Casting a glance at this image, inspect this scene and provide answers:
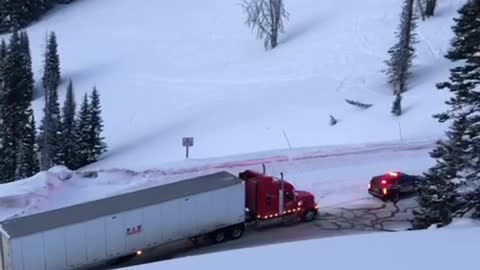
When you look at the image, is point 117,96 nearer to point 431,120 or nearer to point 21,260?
point 431,120

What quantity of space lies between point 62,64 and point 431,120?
5130cm

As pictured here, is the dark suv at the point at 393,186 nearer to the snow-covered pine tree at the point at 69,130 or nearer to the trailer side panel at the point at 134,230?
the trailer side panel at the point at 134,230

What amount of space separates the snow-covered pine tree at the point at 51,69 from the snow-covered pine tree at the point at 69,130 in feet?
13.4

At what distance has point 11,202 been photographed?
28.3 metres

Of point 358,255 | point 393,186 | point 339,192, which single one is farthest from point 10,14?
point 358,255

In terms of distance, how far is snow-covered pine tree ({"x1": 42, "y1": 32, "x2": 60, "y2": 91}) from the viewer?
73.8m

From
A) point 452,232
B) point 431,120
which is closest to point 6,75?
point 431,120

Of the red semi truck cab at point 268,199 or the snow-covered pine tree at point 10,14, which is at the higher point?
the snow-covered pine tree at point 10,14

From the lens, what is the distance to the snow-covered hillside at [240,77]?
162ft

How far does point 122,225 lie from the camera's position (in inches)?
869

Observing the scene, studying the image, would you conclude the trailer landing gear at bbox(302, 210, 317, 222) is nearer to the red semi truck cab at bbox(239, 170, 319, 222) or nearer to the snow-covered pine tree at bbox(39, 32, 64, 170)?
the red semi truck cab at bbox(239, 170, 319, 222)

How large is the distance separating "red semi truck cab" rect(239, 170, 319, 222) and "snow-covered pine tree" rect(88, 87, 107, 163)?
3415 cm

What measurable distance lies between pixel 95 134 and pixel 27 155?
20.2 feet

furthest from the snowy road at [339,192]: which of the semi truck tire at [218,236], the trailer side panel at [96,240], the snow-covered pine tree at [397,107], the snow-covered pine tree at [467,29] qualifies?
the snow-covered pine tree at [397,107]
